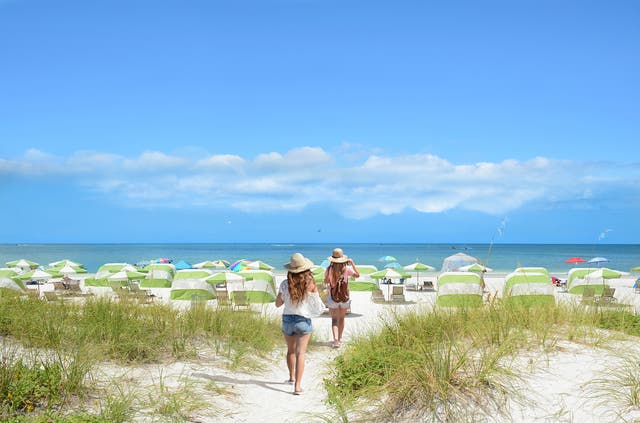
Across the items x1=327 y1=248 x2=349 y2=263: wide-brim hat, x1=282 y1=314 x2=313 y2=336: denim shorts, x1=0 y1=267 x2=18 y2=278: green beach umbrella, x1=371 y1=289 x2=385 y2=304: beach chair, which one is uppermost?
x1=327 y1=248 x2=349 y2=263: wide-brim hat

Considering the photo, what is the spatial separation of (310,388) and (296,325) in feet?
2.75

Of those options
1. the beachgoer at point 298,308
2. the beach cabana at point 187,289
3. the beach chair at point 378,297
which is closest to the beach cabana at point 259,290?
the beach cabana at point 187,289

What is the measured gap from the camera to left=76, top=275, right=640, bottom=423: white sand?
4336 millimetres

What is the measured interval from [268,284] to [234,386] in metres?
10.7

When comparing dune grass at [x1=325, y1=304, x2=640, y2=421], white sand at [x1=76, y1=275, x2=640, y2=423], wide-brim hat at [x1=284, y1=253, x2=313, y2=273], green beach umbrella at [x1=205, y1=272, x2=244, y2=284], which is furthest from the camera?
green beach umbrella at [x1=205, y1=272, x2=244, y2=284]

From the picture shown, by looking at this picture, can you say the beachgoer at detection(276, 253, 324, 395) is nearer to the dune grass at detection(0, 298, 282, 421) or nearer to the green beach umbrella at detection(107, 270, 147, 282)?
the dune grass at detection(0, 298, 282, 421)

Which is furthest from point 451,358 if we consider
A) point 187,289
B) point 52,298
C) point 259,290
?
point 187,289

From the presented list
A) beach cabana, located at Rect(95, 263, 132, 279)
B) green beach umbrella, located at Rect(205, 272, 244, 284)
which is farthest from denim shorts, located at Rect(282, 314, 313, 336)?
beach cabana, located at Rect(95, 263, 132, 279)

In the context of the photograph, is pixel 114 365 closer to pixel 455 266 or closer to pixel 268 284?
pixel 268 284

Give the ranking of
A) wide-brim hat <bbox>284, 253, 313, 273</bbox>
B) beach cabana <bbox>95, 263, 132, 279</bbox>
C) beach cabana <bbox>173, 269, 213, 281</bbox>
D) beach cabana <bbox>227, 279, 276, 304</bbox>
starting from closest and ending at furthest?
wide-brim hat <bbox>284, 253, 313, 273</bbox>, beach cabana <bbox>227, 279, 276, 304</bbox>, beach cabana <bbox>173, 269, 213, 281</bbox>, beach cabana <bbox>95, 263, 132, 279</bbox>

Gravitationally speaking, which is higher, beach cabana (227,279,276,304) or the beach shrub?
the beach shrub

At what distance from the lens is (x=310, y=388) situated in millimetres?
5980

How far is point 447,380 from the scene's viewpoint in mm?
4523

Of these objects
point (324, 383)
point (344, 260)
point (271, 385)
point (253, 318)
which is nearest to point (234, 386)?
point (271, 385)
